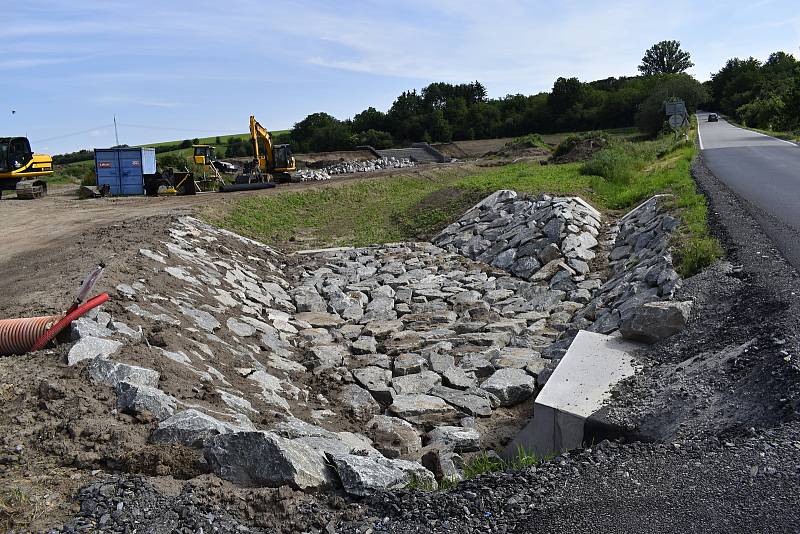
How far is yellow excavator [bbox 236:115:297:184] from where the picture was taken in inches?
1131

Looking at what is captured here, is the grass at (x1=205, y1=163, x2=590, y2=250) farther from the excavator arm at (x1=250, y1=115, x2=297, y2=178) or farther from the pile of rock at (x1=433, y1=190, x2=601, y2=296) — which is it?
the excavator arm at (x1=250, y1=115, x2=297, y2=178)

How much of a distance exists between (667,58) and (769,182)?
116m

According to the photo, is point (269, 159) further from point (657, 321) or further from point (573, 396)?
point (573, 396)

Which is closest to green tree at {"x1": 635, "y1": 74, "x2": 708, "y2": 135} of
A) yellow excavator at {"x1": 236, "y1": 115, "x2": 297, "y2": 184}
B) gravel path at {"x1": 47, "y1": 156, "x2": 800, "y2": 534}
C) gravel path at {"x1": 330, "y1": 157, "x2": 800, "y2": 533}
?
yellow excavator at {"x1": 236, "y1": 115, "x2": 297, "y2": 184}

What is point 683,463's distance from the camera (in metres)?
4.04

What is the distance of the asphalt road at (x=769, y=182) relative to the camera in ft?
29.6

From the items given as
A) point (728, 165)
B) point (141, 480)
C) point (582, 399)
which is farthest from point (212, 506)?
point (728, 165)

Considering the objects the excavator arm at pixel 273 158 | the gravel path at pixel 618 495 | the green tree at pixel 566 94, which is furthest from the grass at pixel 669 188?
the green tree at pixel 566 94

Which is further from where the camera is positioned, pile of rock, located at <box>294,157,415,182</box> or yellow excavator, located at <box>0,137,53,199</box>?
pile of rock, located at <box>294,157,415,182</box>

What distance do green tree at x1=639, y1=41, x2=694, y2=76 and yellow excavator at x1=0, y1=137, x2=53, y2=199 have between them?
112721 mm

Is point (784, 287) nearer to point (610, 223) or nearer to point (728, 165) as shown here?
point (610, 223)

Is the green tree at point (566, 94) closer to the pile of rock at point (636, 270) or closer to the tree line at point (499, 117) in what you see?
the tree line at point (499, 117)

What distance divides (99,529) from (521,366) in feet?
19.9

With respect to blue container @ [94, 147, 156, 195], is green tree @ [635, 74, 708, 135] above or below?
above
